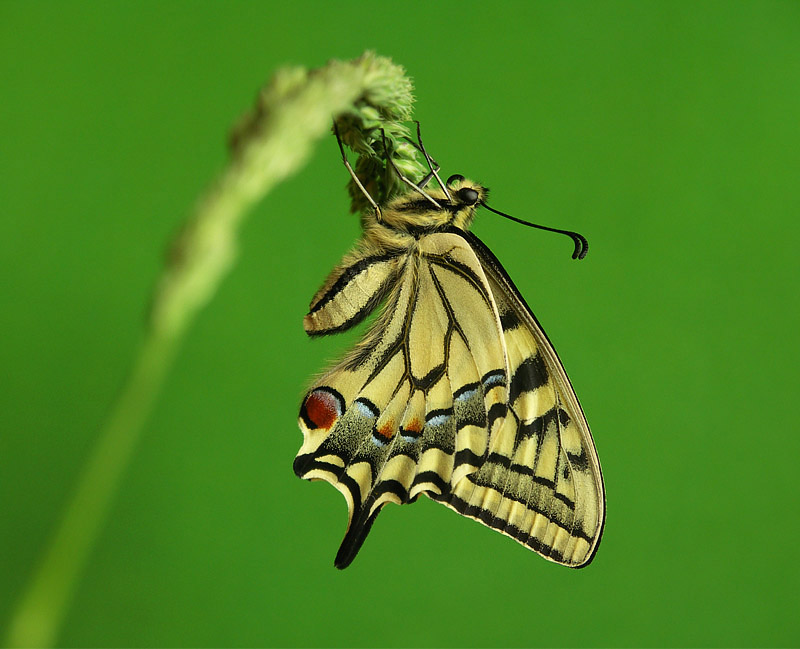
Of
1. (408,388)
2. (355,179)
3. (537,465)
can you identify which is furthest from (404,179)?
(537,465)

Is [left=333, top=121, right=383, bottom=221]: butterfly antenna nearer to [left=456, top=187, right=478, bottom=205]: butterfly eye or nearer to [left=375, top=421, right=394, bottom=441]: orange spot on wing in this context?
[left=456, top=187, right=478, bottom=205]: butterfly eye

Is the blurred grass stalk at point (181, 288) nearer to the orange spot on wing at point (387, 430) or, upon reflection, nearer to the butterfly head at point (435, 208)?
the butterfly head at point (435, 208)

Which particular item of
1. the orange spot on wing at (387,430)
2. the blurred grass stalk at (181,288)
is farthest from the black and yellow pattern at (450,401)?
the blurred grass stalk at (181,288)

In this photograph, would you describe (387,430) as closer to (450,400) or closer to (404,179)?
(450,400)

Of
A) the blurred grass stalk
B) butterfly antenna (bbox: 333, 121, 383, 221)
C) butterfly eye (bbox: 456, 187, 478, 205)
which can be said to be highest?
butterfly eye (bbox: 456, 187, 478, 205)

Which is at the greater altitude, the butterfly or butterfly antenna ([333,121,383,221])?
butterfly antenna ([333,121,383,221])

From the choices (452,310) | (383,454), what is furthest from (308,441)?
(452,310)

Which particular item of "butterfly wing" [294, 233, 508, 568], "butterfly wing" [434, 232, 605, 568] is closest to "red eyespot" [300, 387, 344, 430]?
"butterfly wing" [294, 233, 508, 568]

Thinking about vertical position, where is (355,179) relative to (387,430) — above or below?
above
